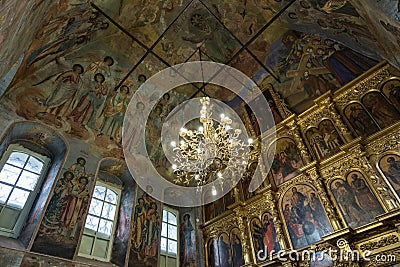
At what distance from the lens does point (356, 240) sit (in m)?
5.59

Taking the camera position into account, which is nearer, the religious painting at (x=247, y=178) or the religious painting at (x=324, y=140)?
the religious painting at (x=324, y=140)

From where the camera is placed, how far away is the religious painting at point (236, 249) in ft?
24.7

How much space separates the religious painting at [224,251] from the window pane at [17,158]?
696 cm

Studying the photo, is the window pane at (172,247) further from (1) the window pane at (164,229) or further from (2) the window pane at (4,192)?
(2) the window pane at (4,192)

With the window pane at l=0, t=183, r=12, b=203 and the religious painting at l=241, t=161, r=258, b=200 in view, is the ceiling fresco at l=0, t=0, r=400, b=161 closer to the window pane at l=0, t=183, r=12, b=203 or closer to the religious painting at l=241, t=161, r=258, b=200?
the window pane at l=0, t=183, r=12, b=203

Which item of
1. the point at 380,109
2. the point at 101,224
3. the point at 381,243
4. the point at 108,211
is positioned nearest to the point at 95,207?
the point at 108,211

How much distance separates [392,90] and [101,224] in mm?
9519

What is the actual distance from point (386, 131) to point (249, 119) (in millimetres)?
4822

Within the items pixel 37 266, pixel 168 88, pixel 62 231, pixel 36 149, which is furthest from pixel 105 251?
pixel 168 88

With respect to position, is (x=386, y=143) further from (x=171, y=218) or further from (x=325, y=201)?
(x=171, y=218)

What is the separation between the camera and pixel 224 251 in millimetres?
8133

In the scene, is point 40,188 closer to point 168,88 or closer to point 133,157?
A: point 133,157

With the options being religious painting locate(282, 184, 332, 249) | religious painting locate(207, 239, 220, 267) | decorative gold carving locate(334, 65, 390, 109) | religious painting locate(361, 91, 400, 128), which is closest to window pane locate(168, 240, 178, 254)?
religious painting locate(207, 239, 220, 267)

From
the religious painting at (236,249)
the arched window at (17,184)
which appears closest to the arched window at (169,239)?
the religious painting at (236,249)
